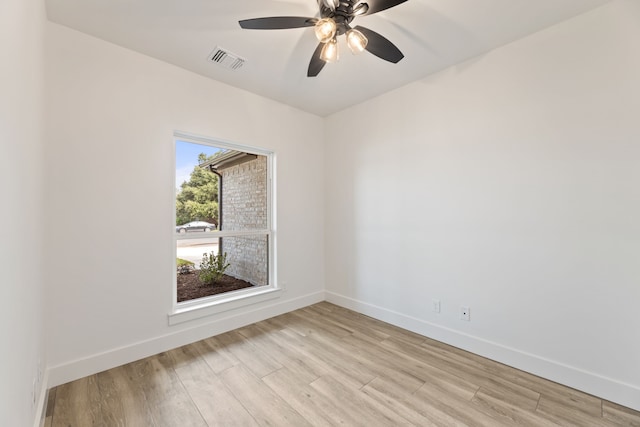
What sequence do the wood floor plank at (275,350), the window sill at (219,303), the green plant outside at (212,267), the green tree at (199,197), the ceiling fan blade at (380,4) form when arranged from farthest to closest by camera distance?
the green plant outside at (212,267)
the green tree at (199,197)
the window sill at (219,303)
the wood floor plank at (275,350)
the ceiling fan blade at (380,4)

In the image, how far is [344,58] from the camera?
2.46 m

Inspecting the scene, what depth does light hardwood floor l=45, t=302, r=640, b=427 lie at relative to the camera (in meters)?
1.66

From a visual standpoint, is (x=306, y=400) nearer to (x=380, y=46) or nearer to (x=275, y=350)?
(x=275, y=350)

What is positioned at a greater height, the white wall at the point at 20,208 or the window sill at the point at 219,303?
the white wall at the point at 20,208

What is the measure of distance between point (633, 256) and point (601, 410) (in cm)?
104

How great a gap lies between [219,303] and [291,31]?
106 inches

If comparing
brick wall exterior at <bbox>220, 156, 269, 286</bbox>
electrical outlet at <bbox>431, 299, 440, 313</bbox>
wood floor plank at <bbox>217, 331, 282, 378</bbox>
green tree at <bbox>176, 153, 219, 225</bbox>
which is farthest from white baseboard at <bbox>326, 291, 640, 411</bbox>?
green tree at <bbox>176, 153, 219, 225</bbox>

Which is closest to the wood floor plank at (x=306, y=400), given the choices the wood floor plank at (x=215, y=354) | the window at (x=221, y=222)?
the wood floor plank at (x=215, y=354)

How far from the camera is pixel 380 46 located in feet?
6.07

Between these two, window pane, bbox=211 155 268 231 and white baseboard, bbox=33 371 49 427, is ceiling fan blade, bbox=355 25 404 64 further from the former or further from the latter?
white baseboard, bbox=33 371 49 427

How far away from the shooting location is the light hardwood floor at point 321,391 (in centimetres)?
166

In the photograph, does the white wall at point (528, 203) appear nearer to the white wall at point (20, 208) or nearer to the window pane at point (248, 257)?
the window pane at point (248, 257)

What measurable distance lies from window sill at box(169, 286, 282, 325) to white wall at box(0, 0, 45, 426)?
992mm

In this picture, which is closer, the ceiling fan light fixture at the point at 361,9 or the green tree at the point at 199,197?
the ceiling fan light fixture at the point at 361,9
